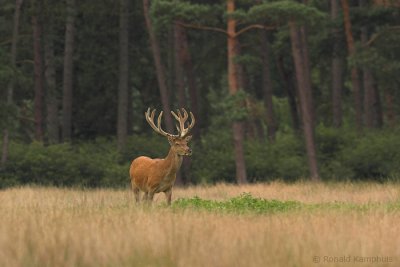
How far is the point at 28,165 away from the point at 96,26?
32.6 feet

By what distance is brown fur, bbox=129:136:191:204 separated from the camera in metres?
14.6

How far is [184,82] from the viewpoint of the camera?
32.2 m

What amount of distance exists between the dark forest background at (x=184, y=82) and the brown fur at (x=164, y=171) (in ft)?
28.1

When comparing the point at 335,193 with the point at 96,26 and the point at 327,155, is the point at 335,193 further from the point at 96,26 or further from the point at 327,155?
the point at 96,26

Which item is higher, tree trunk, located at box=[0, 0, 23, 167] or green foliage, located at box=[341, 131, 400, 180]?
tree trunk, located at box=[0, 0, 23, 167]

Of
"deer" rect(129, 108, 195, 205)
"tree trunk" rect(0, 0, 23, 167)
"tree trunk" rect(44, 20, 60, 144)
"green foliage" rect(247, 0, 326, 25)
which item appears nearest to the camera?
"deer" rect(129, 108, 195, 205)

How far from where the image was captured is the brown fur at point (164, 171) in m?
14.6

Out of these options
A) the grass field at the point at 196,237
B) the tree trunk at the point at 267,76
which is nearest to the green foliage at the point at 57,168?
the tree trunk at the point at 267,76

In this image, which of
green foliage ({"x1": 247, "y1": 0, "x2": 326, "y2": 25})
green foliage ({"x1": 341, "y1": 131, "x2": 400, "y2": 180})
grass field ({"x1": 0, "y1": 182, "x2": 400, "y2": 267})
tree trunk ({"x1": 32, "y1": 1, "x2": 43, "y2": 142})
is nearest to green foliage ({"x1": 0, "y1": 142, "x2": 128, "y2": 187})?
tree trunk ({"x1": 32, "y1": 1, "x2": 43, "y2": 142})

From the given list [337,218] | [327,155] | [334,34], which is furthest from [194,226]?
[334,34]

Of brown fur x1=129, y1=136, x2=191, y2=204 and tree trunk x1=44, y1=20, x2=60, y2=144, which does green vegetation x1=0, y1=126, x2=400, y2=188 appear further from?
brown fur x1=129, y1=136, x2=191, y2=204

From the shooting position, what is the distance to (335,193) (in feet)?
61.7

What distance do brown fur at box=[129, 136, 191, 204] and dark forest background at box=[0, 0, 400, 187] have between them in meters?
8.56

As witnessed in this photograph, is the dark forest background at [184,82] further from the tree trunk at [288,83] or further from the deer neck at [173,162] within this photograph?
the deer neck at [173,162]
